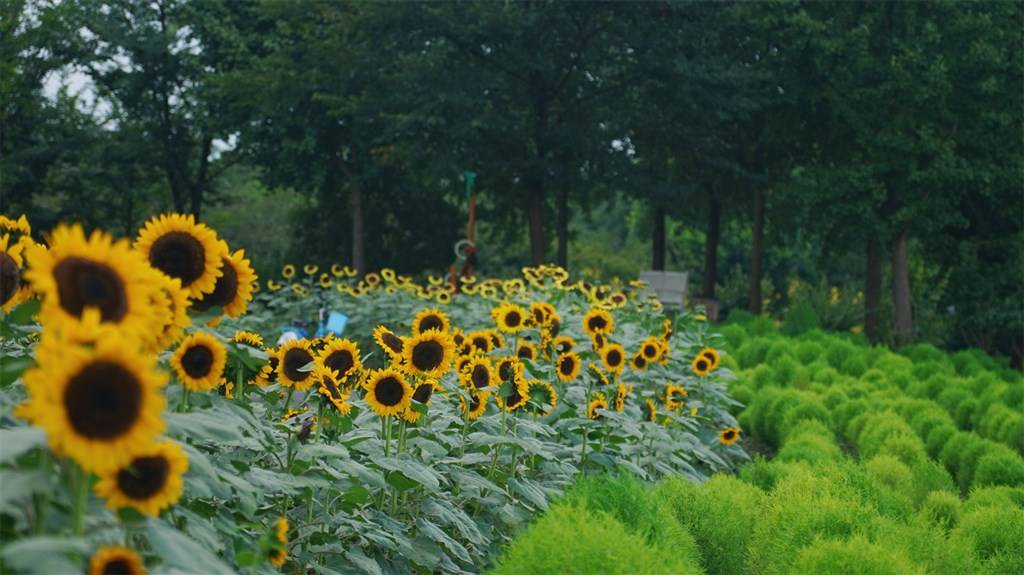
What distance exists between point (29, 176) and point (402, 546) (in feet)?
70.6

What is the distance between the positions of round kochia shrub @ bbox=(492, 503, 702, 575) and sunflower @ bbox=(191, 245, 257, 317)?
3.33ft

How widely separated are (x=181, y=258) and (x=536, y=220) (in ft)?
67.0

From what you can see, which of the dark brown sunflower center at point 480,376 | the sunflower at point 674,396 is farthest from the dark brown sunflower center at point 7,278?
the sunflower at point 674,396

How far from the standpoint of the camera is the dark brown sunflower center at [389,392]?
3.30 m

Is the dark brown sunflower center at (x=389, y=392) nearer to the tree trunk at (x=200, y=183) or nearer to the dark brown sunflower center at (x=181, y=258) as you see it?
the dark brown sunflower center at (x=181, y=258)

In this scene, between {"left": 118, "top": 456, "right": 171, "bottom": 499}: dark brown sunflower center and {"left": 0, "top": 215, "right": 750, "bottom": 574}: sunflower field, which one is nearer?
{"left": 0, "top": 215, "right": 750, "bottom": 574}: sunflower field

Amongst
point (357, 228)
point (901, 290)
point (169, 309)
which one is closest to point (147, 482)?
point (169, 309)

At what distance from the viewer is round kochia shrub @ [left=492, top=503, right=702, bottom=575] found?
2781mm

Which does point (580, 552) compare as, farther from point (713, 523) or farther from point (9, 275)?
point (713, 523)

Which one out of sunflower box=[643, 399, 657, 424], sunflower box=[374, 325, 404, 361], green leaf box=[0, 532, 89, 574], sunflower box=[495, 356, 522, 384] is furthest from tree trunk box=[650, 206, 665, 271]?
green leaf box=[0, 532, 89, 574]

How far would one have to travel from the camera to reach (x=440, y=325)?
4211 mm

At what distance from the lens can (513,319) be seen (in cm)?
518

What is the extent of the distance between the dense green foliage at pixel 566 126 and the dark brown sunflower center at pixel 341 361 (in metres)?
15.8

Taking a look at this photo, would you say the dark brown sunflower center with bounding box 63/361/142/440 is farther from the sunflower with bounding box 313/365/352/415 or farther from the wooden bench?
the wooden bench
